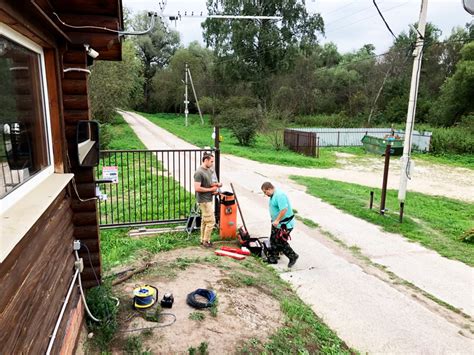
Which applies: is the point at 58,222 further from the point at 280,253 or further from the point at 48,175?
the point at 280,253

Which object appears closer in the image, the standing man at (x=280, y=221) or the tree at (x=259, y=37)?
the standing man at (x=280, y=221)

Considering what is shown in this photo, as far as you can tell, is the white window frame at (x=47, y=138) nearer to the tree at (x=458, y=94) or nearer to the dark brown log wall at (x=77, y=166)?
the dark brown log wall at (x=77, y=166)

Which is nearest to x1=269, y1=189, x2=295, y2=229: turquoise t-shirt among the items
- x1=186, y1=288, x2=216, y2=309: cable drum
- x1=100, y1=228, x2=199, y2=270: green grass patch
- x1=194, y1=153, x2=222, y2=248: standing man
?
x1=194, y1=153, x2=222, y2=248: standing man

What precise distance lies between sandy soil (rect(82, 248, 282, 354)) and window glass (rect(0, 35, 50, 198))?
1.89m

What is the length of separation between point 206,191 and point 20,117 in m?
4.01

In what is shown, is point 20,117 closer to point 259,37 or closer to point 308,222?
point 308,222

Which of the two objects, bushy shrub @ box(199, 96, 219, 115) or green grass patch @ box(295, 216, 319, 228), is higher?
bushy shrub @ box(199, 96, 219, 115)

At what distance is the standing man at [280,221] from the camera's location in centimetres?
574

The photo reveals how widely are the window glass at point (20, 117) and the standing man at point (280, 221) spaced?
11.9 feet

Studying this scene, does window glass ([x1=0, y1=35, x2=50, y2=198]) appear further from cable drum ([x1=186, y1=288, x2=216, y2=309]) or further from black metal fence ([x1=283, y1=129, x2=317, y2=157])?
black metal fence ([x1=283, y1=129, x2=317, y2=157])

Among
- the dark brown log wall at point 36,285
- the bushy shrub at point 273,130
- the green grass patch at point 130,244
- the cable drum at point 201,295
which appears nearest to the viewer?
the dark brown log wall at point 36,285

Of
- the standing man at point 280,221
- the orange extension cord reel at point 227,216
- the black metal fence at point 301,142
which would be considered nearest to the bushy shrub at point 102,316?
the standing man at point 280,221

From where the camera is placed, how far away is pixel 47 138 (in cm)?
293

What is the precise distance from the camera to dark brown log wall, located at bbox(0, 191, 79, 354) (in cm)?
174
